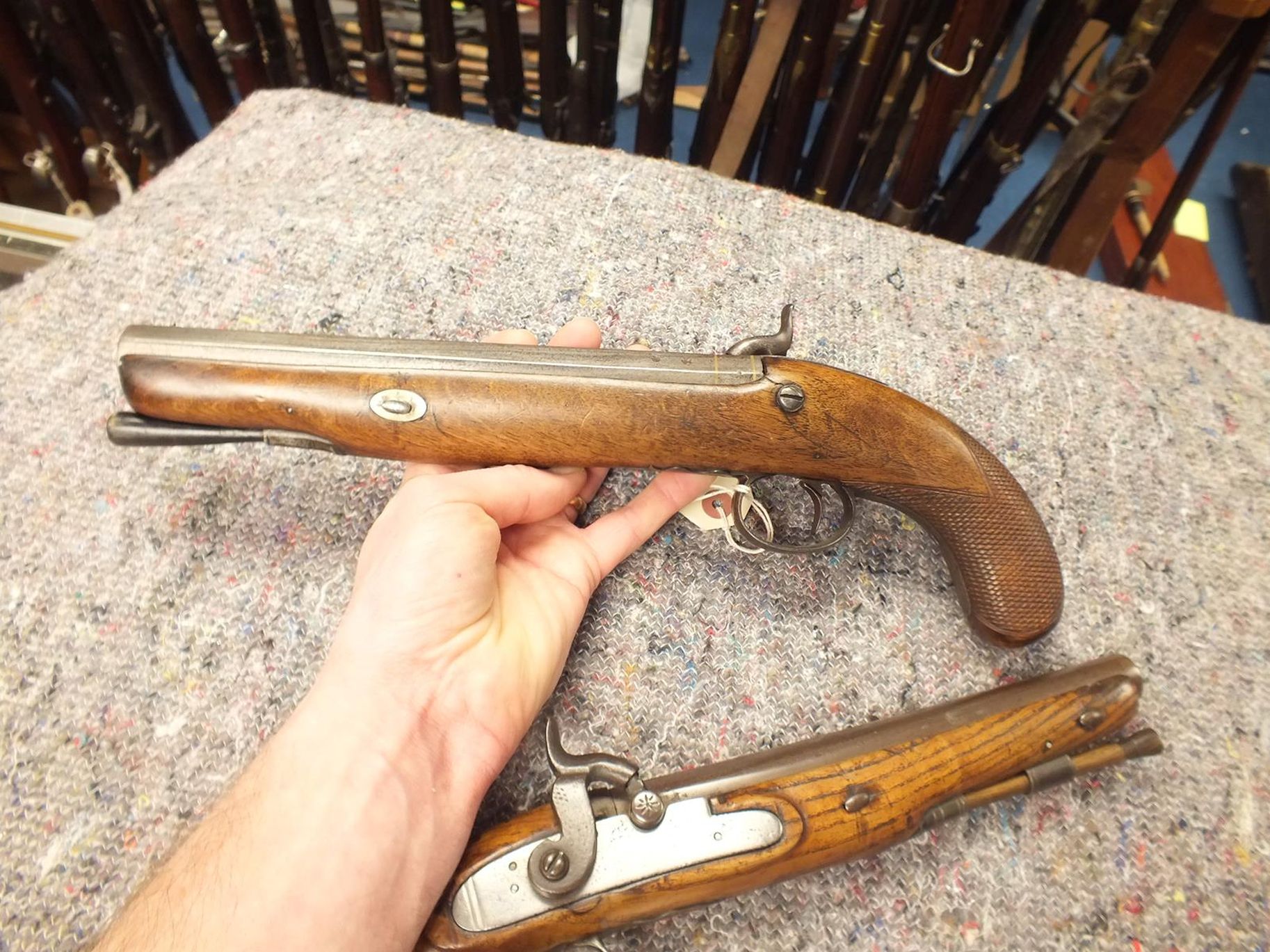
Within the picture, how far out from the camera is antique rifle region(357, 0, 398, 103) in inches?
101

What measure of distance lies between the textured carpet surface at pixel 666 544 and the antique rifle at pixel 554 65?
74 centimetres

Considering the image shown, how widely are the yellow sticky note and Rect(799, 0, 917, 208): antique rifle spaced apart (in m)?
1.61

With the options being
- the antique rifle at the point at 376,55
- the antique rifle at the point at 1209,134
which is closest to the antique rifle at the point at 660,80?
the antique rifle at the point at 376,55

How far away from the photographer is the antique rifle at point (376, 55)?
2.57 m

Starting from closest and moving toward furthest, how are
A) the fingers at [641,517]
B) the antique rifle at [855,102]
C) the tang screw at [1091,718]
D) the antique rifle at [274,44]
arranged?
the tang screw at [1091,718]
the fingers at [641,517]
the antique rifle at [855,102]
the antique rifle at [274,44]

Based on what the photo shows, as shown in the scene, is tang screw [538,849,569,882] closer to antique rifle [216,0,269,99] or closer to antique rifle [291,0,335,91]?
antique rifle [216,0,269,99]

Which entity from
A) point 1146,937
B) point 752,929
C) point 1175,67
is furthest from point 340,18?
point 1146,937

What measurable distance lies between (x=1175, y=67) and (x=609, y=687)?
2230 mm

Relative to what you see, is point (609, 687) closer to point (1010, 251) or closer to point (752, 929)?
point (752, 929)

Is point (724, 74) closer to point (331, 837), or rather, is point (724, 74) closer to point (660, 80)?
point (660, 80)

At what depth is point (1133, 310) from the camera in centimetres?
204

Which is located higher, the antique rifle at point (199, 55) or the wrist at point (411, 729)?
the antique rifle at point (199, 55)

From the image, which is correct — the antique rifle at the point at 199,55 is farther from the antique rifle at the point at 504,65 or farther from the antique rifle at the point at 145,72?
the antique rifle at the point at 504,65

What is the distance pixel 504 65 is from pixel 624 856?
9.04 feet
